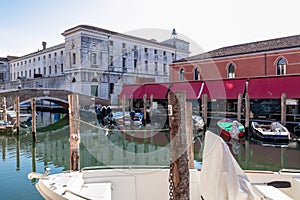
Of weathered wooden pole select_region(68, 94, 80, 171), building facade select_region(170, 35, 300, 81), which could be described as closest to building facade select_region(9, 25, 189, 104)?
building facade select_region(170, 35, 300, 81)

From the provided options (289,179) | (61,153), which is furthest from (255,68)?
(289,179)

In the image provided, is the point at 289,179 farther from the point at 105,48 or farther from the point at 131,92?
the point at 105,48

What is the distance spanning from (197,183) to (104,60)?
2419 centimetres

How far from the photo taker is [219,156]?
2.58m

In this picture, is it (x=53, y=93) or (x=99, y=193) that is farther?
(x=53, y=93)

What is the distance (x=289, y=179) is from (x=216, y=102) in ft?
43.6

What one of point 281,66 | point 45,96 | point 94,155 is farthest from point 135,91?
point 94,155

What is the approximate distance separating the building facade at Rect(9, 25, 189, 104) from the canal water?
13238mm

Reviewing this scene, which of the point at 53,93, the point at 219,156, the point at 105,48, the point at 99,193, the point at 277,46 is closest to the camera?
the point at 219,156

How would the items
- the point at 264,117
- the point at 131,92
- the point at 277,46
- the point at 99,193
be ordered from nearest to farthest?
the point at 99,193
the point at 264,117
the point at 277,46
the point at 131,92

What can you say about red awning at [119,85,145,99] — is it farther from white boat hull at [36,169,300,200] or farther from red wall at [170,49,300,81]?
white boat hull at [36,169,300,200]

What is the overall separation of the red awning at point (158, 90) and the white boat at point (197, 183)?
1421 centimetres

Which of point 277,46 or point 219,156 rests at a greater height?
point 277,46

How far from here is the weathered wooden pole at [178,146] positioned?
2715mm
